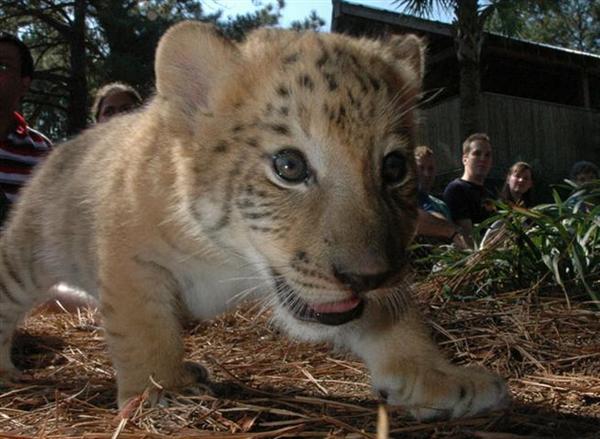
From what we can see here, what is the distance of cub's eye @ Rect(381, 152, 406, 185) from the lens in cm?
258

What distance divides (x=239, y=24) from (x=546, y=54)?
31.8ft

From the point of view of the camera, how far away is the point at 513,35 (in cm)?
1839

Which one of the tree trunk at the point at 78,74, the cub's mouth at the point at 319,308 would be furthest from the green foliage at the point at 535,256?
the tree trunk at the point at 78,74

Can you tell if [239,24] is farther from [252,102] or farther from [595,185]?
[252,102]

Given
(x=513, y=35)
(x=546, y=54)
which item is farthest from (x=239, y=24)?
(x=546, y=54)

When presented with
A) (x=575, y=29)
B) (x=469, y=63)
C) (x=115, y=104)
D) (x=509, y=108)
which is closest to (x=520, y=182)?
(x=115, y=104)

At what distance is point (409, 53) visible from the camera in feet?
10.6

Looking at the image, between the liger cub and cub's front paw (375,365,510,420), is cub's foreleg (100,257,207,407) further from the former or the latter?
cub's front paw (375,365,510,420)

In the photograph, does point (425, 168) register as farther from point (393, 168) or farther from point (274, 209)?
point (274, 209)

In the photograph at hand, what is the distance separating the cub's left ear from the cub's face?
29cm

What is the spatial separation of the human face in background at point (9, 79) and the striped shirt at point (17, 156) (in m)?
0.12

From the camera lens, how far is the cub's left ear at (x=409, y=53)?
10.4 feet

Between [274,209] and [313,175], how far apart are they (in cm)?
18

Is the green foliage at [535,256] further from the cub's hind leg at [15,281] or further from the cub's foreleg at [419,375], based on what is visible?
the cub's hind leg at [15,281]
